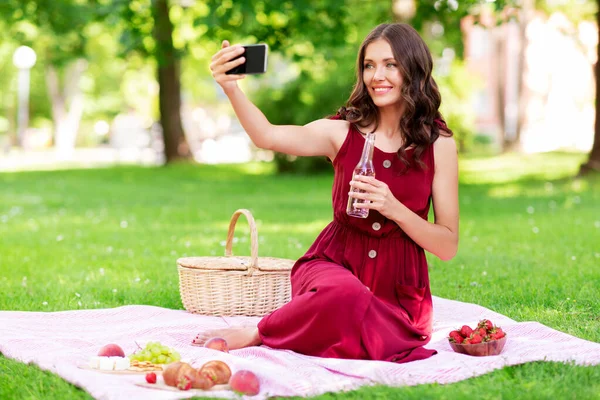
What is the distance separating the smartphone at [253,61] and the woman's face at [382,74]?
0.72m

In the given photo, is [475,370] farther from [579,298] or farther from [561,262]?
[561,262]

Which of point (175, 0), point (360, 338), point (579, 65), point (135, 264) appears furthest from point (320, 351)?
point (579, 65)

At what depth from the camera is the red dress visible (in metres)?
4.28

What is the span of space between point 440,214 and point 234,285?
60.7 inches

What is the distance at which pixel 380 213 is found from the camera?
4508 mm

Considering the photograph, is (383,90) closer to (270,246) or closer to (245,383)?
(245,383)

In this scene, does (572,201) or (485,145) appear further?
(485,145)

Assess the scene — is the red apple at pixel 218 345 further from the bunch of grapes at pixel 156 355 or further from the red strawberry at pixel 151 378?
the red strawberry at pixel 151 378

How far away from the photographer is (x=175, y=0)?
25.0 m

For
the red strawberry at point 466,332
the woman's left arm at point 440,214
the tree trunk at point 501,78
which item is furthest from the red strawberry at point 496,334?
the tree trunk at point 501,78

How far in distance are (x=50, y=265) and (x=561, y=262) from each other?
4.39m

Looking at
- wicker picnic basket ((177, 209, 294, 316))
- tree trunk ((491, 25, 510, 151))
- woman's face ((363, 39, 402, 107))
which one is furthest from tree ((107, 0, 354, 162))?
tree trunk ((491, 25, 510, 151))

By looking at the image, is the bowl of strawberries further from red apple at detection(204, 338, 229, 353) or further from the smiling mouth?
the smiling mouth

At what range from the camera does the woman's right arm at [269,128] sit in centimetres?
413
